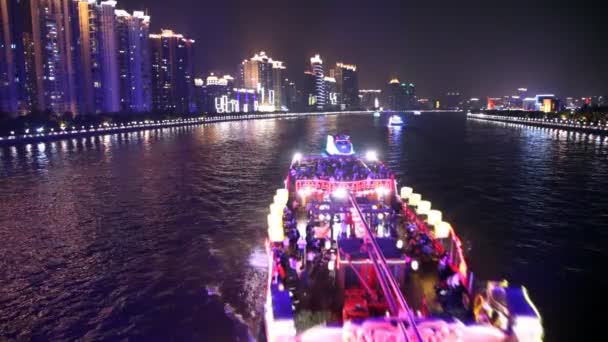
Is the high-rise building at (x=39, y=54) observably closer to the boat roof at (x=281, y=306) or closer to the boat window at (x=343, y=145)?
the boat window at (x=343, y=145)

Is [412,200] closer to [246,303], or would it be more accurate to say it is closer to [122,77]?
[246,303]

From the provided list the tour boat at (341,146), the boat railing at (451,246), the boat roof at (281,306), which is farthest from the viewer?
the tour boat at (341,146)

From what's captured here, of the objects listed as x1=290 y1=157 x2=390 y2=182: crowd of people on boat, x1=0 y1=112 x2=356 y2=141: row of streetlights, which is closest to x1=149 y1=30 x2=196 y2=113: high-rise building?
x1=0 y1=112 x2=356 y2=141: row of streetlights

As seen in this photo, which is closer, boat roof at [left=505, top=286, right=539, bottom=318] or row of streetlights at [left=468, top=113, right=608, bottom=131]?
boat roof at [left=505, top=286, right=539, bottom=318]

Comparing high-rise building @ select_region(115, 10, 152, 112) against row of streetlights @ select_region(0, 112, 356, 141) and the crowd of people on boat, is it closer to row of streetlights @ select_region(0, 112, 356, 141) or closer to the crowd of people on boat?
row of streetlights @ select_region(0, 112, 356, 141)

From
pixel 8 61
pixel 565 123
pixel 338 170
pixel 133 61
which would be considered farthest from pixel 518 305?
pixel 133 61

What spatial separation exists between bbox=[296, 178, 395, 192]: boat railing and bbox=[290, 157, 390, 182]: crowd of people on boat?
39 cm

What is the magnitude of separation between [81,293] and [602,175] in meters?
34.4

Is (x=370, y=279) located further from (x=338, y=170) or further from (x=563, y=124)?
(x=563, y=124)

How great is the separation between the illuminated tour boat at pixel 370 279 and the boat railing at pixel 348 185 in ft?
0.13

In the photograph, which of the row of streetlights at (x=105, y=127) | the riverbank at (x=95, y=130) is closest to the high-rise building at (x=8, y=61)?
the row of streetlights at (x=105, y=127)

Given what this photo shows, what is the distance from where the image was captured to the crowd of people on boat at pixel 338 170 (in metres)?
17.6

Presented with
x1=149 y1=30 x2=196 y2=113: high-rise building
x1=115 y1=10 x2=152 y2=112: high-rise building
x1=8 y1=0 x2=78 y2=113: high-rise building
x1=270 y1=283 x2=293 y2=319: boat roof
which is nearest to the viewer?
x1=270 y1=283 x2=293 y2=319: boat roof

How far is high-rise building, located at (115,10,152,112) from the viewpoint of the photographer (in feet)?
393
